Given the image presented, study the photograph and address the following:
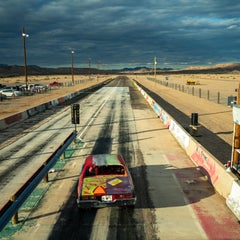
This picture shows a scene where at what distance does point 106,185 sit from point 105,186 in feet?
0.25

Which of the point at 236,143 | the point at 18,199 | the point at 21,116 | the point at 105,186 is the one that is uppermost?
the point at 236,143

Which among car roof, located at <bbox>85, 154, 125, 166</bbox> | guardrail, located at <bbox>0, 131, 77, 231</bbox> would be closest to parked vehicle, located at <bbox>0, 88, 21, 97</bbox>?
guardrail, located at <bbox>0, 131, 77, 231</bbox>

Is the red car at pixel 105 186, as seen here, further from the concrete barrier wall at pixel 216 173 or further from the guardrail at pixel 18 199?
the concrete barrier wall at pixel 216 173

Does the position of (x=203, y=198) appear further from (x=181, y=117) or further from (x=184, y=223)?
(x=181, y=117)

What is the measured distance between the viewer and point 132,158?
15906 millimetres

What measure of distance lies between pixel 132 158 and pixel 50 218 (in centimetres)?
701

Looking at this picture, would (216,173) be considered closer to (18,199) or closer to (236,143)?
(236,143)

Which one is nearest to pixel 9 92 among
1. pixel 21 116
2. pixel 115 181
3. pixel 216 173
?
pixel 21 116

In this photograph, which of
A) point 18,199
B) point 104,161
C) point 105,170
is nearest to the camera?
point 18,199

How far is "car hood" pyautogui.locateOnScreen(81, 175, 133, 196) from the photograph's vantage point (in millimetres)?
9320

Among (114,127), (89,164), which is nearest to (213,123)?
(114,127)

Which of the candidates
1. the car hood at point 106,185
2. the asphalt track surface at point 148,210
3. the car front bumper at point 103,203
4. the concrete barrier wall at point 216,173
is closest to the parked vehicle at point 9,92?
the asphalt track surface at point 148,210

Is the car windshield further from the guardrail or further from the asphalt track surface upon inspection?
the guardrail

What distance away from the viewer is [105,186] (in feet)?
31.3
